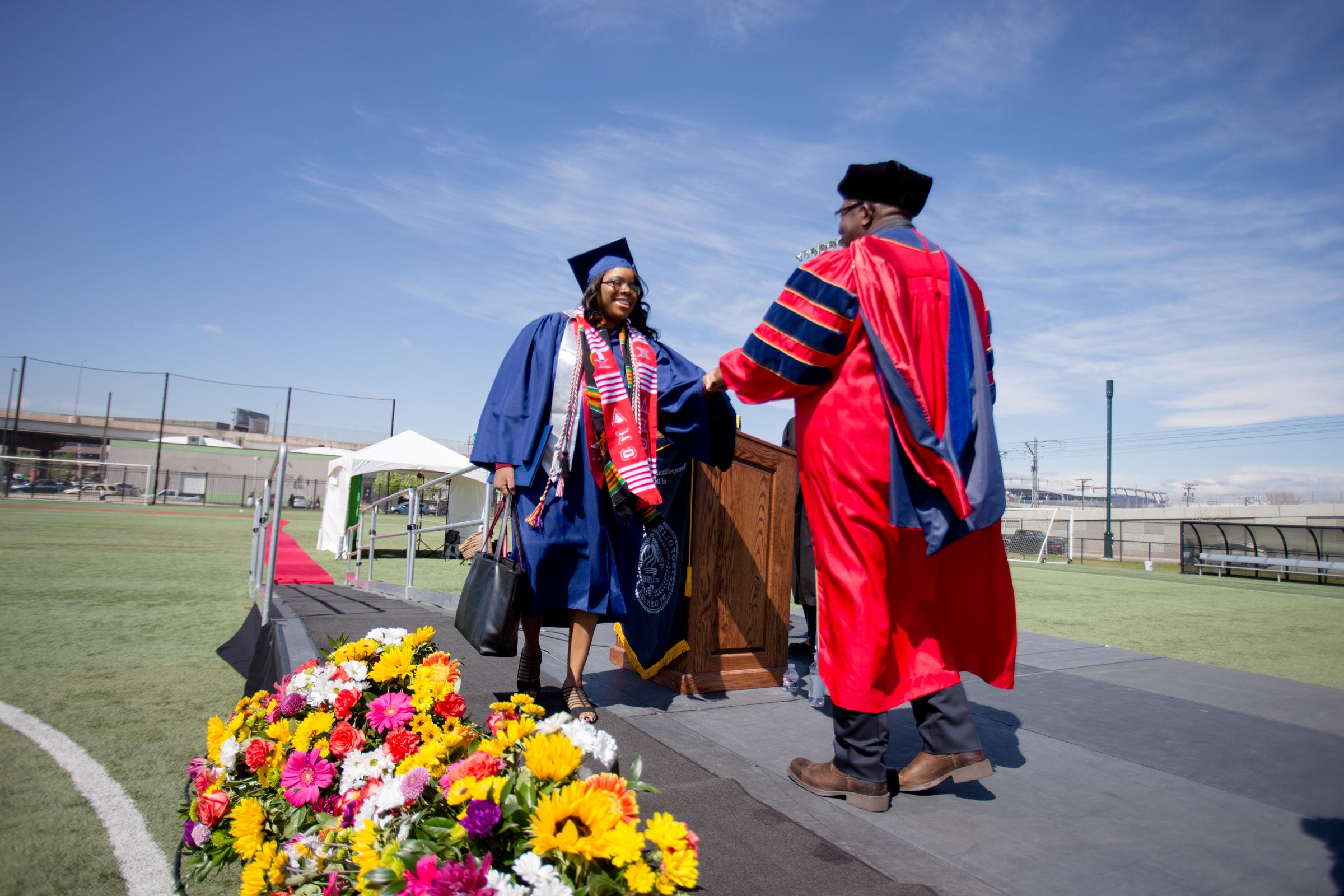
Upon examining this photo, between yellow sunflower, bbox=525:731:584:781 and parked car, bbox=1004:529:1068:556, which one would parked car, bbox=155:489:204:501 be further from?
yellow sunflower, bbox=525:731:584:781

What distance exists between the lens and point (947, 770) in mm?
2100

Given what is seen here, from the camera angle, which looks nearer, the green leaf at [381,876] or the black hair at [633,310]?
the green leaf at [381,876]

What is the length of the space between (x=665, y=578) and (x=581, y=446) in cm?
71

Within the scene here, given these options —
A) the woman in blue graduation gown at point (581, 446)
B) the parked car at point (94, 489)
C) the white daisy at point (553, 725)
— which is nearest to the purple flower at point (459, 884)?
the white daisy at point (553, 725)

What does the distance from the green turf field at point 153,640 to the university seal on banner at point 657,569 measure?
169 cm

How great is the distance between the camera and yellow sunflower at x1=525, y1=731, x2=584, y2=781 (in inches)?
46.7

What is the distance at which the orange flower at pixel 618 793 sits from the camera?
1.10 metres

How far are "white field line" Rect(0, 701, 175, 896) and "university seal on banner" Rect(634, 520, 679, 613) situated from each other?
1716mm

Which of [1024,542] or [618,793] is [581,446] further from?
[1024,542]

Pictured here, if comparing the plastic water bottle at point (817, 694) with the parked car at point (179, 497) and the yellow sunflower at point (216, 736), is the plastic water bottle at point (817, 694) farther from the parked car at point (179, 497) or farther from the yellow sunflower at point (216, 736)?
the parked car at point (179, 497)

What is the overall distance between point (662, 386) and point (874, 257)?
119 centimetres

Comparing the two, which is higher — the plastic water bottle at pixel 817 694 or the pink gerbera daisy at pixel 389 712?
the pink gerbera daisy at pixel 389 712

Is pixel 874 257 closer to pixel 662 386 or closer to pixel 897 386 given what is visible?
pixel 897 386

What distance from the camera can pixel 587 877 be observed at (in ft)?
3.46
